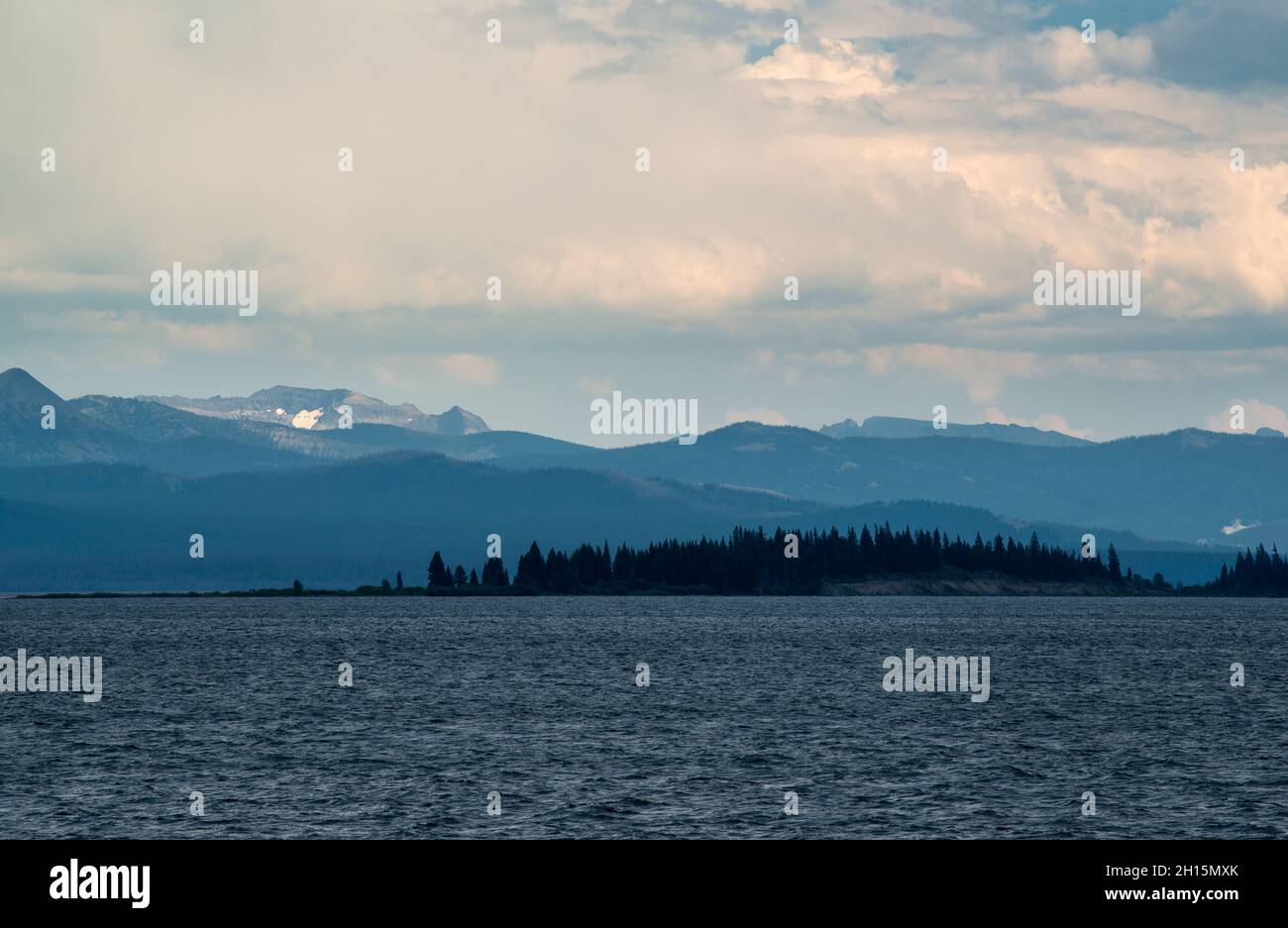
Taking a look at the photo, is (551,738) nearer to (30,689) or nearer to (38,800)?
(38,800)

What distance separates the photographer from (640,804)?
7462 cm

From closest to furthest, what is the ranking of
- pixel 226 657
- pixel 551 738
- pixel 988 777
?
pixel 988 777, pixel 551 738, pixel 226 657

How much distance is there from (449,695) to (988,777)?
194 feet

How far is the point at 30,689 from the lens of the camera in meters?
140
